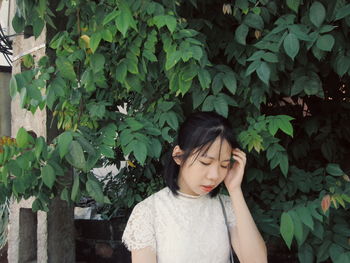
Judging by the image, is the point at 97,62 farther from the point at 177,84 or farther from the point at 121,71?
the point at 177,84

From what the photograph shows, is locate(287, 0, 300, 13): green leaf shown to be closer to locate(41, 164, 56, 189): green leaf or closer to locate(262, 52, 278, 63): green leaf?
locate(262, 52, 278, 63): green leaf

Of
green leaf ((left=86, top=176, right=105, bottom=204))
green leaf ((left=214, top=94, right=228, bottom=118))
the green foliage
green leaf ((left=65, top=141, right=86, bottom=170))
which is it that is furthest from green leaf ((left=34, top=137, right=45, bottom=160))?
green leaf ((left=214, top=94, right=228, bottom=118))

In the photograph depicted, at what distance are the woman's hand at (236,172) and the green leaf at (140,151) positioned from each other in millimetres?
372

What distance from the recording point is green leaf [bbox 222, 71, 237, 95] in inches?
68.2

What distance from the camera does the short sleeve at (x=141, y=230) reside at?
158cm

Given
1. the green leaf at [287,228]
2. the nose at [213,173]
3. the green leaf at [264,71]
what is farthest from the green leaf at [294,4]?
the green leaf at [287,228]

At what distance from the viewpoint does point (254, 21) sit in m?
1.71

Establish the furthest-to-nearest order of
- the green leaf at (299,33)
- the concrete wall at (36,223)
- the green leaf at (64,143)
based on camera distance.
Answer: the concrete wall at (36,223)
the green leaf at (299,33)
the green leaf at (64,143)

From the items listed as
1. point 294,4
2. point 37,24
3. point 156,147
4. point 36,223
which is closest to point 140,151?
point 156,147

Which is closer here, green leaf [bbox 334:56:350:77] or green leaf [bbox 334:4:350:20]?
green leaf [bbox 334:4:350:20]

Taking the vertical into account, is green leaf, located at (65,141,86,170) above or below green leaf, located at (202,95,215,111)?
below

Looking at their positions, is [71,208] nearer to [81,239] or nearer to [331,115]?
[81,239]

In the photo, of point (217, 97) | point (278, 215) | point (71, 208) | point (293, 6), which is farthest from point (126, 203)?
point (293, 6)

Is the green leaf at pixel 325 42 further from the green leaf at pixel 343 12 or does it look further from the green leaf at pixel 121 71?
the green leaf at pixel 121 71
